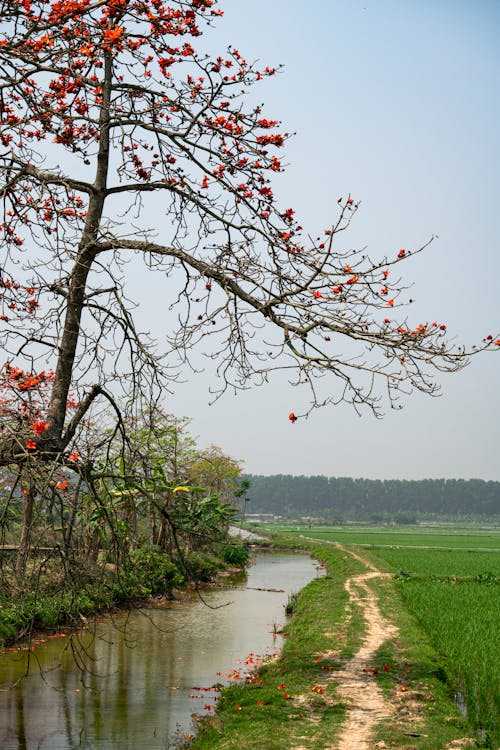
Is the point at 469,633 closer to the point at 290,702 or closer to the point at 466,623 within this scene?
the point at 466,623

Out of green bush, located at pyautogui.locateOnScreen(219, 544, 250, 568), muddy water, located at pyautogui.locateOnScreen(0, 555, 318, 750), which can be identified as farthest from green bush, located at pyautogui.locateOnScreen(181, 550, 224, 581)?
muddy water, located at pyautogui.locateOnScreen(0, 555, 318, 750)

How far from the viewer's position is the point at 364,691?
9742 mm

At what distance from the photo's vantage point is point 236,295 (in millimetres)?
8281

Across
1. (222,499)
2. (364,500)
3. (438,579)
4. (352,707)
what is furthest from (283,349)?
(364,500)

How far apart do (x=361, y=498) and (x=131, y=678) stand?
13692cm

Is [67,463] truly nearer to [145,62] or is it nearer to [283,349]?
[283,349]

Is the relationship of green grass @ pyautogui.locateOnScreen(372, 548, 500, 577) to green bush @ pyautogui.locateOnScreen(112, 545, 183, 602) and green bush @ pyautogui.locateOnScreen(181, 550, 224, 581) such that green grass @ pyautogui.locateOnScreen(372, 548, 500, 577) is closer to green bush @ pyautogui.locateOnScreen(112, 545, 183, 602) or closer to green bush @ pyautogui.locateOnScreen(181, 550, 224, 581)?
green bush @ pyautogui.locateOnScreen(181, 550, 224, 581)

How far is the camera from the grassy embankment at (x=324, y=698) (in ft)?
26.1

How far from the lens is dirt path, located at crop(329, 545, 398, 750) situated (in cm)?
793

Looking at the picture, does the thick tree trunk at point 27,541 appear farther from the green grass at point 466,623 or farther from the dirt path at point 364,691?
the green grass at point 466,623

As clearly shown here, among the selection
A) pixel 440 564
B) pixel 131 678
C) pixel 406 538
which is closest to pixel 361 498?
pixel 406 538

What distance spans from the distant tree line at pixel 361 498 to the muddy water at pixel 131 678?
409ft

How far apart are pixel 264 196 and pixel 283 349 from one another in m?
1.84

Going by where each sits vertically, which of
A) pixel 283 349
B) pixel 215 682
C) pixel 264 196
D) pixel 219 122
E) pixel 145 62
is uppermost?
pixel 145 62
